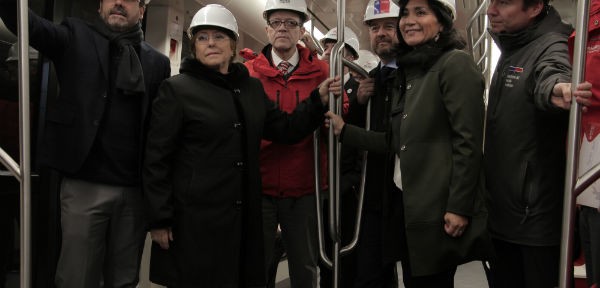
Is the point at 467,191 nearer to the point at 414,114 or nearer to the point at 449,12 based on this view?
the point at 414,114

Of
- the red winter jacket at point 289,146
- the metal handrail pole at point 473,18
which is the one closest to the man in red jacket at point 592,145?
the metal handrail pole at point 473,18

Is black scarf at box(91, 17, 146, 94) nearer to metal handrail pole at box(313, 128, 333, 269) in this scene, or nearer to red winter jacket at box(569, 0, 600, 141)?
metal handrail pole at box(313, 128, 333, 269)

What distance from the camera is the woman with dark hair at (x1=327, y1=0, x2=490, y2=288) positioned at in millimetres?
1863

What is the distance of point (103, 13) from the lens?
2443mm

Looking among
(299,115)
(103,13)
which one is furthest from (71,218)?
(299,115)

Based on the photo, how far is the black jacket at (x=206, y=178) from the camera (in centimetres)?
230

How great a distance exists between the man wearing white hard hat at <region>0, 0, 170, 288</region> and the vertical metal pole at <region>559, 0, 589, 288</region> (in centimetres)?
167

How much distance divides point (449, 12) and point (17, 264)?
2.76 m

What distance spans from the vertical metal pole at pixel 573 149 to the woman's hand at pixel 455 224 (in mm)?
417

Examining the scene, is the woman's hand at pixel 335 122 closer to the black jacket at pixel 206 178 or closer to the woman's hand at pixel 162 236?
the black jacket at pixel 206 178

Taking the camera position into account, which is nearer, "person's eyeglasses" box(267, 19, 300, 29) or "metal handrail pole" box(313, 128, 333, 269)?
"metal handrail pole" box(313, 128, 333, 269)

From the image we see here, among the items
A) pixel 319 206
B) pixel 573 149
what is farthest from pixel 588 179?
pixel 319 206

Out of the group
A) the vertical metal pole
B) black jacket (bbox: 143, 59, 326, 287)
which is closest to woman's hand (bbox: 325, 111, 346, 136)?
black jacket (bbox: 143, 59, 326, 287)

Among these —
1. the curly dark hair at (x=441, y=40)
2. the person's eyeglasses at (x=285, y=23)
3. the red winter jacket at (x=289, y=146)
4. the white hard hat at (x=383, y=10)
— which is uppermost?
the white hard hat at (x=383, y=10)
